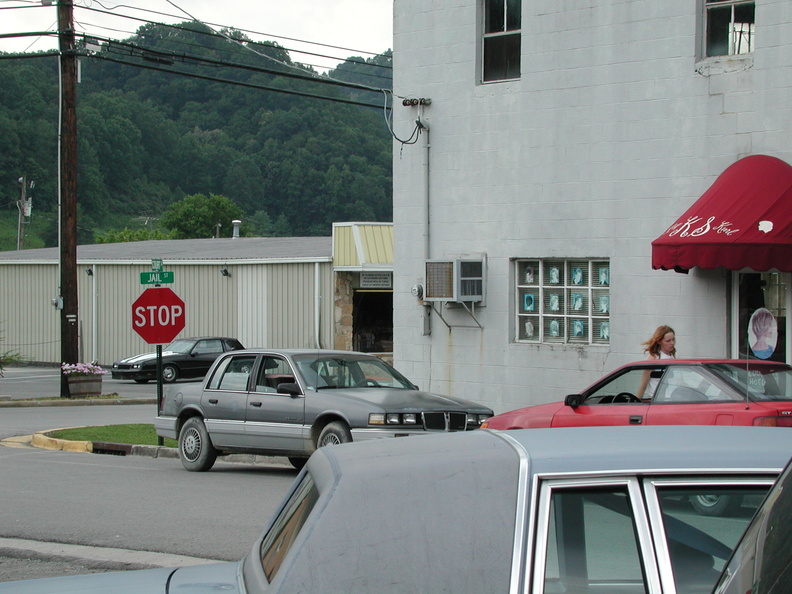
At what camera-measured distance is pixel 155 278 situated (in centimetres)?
1672

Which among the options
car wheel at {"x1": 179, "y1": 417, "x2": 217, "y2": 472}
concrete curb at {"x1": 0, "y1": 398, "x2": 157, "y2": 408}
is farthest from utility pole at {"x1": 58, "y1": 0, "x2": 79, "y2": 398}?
car wheel at {"x1": 179, "y1": 417, "x2": 217, "y2": 472}

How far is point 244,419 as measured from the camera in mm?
12859

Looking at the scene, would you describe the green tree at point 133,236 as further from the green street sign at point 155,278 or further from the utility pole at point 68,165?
the green street sign at point 155,278

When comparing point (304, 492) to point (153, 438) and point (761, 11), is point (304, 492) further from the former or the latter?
point (153, 438)

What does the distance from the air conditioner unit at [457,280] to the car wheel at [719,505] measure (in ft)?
42.1

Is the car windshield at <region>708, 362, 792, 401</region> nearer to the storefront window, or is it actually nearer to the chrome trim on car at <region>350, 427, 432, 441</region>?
the chrome trim on car at <region>350, 427, 432, 441</region>

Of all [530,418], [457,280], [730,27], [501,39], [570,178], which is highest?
[501,39]

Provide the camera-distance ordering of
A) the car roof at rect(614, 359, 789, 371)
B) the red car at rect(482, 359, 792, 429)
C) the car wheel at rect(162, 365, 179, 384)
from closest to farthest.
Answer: the red car at rect(482, 359, 792, 429)
the car roof at rect(614, 359, 789, 371)
the car wheel at rect(162, 365, 179, 384)

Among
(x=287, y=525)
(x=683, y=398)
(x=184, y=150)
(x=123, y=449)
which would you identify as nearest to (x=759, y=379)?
(x=683, y=398)

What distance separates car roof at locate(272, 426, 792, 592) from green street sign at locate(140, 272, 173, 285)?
44.6ft

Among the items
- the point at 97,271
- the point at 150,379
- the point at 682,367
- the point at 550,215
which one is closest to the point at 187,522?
the point at 682,367

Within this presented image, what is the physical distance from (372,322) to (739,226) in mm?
23671

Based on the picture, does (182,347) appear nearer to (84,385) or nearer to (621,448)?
(84,385)

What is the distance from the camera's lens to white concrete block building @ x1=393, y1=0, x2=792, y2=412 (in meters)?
13.9
